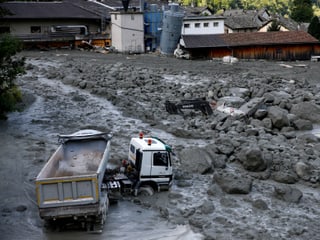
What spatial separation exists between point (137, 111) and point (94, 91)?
6361mm

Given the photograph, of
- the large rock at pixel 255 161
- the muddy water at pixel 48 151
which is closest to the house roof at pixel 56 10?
the muddy water at pixel 48 151

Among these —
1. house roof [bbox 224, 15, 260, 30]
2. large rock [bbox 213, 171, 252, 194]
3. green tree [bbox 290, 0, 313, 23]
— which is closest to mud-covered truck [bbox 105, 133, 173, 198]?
large rock [bbox 213, 171, 252, 194]

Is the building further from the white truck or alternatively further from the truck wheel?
the truck wheel

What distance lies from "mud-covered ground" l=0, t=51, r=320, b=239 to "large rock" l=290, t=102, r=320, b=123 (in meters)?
0.07

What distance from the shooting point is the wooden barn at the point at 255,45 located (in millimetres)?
54625

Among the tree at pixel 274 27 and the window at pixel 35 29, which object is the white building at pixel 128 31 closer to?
the window at pixel 35 29

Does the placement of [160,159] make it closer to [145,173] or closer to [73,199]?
[145,173]

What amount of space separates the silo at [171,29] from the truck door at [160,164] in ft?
133

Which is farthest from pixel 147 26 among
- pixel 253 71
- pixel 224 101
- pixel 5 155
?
pixel 5 155

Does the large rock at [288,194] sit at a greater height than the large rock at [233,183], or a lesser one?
lesser

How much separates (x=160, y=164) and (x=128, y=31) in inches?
1622

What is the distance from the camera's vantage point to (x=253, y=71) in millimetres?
44906

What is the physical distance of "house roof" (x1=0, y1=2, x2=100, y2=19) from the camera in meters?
57.2

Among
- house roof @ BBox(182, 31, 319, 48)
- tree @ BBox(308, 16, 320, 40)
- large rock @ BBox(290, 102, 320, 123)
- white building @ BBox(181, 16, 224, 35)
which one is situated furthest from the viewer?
tree @ BBox(308, 16, 320, 40)
